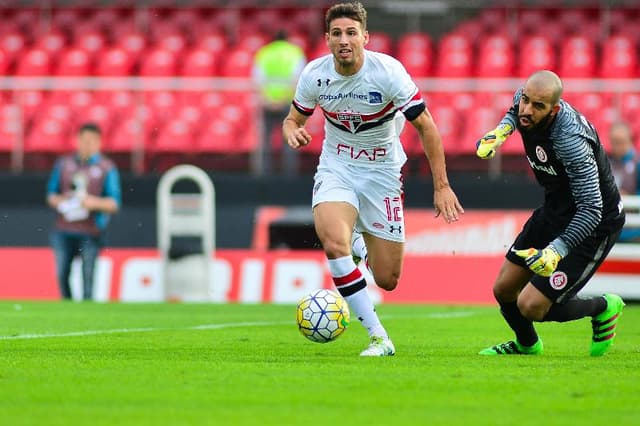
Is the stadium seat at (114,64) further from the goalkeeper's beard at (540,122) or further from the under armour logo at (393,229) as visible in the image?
the goalkeeper's beard at (540,122)

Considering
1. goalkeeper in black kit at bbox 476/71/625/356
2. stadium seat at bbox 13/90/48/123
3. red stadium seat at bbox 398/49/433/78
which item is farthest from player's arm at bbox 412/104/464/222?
red stadium seat at bbox 398/49/433/78

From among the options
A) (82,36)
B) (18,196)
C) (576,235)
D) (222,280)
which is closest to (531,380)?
(576,235)

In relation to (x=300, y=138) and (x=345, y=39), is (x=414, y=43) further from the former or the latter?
(x=300, y=138)

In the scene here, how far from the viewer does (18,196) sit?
63.4 feet

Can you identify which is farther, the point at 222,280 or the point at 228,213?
the point at 228,213

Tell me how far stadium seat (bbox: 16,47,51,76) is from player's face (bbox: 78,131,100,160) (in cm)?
624

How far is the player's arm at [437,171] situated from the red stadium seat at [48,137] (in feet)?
39.7

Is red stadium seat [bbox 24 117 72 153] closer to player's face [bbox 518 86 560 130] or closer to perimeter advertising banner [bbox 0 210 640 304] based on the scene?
perimeter advertising banner [bbox 0 210 640 304]

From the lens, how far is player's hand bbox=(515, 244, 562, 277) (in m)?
7.80

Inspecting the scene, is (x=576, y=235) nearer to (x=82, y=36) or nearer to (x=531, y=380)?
(x=531, y=380)

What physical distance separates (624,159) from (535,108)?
7785mm

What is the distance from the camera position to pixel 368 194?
30.1ft

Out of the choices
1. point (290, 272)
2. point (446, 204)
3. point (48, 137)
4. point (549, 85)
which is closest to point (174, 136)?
point (48, 137)

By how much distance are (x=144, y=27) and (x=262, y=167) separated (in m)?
6.44
